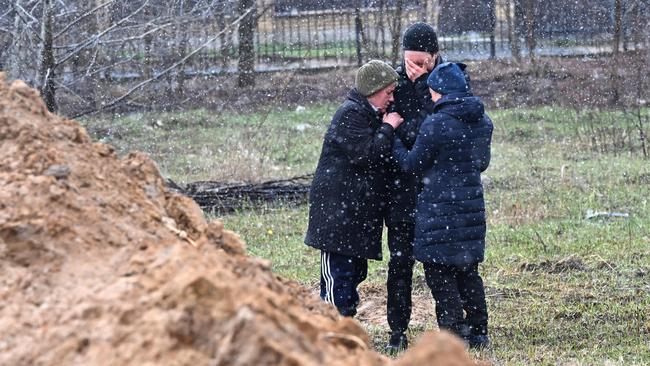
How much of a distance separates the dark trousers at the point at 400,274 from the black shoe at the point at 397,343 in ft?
0.10

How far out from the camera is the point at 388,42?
2398 cm

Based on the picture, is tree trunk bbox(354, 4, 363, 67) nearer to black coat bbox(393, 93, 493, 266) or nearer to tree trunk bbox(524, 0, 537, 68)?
tree trunk bbox(524, 0, 537, 68)

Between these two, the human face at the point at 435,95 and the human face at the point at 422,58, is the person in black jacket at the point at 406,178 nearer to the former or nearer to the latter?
the human face at the point at 422,58

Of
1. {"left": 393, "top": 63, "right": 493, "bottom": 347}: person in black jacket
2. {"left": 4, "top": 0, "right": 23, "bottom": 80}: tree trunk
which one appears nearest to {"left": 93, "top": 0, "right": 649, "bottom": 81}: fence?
{"left": 4, "top": 0, "right": 23, "bottom": 80}: tree trunk

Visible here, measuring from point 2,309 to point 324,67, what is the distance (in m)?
20.8

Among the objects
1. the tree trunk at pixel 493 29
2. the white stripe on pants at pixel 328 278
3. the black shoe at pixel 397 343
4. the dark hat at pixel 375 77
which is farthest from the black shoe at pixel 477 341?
the tree trunk at pixel 493 29

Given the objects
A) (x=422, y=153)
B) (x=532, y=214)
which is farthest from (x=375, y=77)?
(x=532, y=214)

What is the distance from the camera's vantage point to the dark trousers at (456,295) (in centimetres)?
600

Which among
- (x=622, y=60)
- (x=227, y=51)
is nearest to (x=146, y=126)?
(x=227, y=51)

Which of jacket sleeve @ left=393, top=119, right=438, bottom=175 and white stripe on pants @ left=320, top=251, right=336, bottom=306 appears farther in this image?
white stripe on pants @ left=320, top=251, right=336, bottom=306

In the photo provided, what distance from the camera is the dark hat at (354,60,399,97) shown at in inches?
238

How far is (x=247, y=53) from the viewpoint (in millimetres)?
23031

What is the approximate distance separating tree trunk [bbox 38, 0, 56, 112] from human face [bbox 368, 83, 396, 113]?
434 cm

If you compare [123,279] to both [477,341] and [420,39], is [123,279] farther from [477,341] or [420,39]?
[477,341]
